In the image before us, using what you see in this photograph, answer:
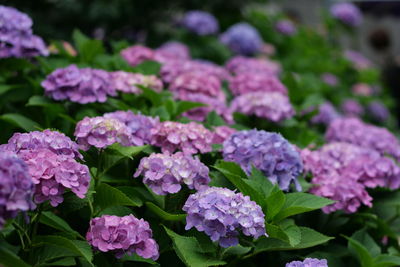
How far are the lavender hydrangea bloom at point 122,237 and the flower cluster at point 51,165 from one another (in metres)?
0.10

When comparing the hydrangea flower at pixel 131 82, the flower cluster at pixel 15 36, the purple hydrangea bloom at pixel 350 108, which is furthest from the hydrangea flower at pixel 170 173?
the purple hydrangea bloom at pixel 350 108

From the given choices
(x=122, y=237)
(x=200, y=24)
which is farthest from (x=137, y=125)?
(x=200, y=24)

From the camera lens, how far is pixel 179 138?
1852mm

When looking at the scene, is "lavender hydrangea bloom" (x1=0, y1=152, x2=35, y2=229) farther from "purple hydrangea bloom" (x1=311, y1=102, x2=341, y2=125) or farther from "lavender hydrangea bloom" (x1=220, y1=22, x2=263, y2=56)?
"lavender hydrangea bloom" (x1=220, y1=22, x2=263, y2=56)

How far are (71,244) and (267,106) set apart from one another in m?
1.29

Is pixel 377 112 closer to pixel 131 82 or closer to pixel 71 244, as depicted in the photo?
pixel 131 82

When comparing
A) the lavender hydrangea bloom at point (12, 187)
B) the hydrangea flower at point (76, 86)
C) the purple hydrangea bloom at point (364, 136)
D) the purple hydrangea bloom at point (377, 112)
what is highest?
the lavender hydrangea bloom at point (12, 187)

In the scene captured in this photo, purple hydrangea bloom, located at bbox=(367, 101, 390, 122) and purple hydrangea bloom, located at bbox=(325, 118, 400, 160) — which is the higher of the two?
purple hydrangea bloom, located at bbox=(325, 118, 400, 160)

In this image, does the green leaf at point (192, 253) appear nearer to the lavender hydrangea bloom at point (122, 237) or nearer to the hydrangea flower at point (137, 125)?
the lavender hydrangea bloom at point (122, 237)

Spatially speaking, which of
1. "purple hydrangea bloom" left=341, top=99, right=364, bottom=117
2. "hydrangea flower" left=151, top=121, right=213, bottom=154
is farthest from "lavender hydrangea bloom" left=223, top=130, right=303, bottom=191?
"purple hydrangea bloom" left=341, top=99, right=364, bottom=117

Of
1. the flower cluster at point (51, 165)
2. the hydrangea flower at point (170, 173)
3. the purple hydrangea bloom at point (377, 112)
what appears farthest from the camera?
the purple hydrangea bloom at point (377, 112)

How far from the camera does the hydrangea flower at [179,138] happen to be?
1853 millimetres

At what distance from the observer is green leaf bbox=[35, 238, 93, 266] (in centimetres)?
133

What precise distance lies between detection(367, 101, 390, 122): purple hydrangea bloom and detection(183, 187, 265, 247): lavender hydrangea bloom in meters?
3.65
